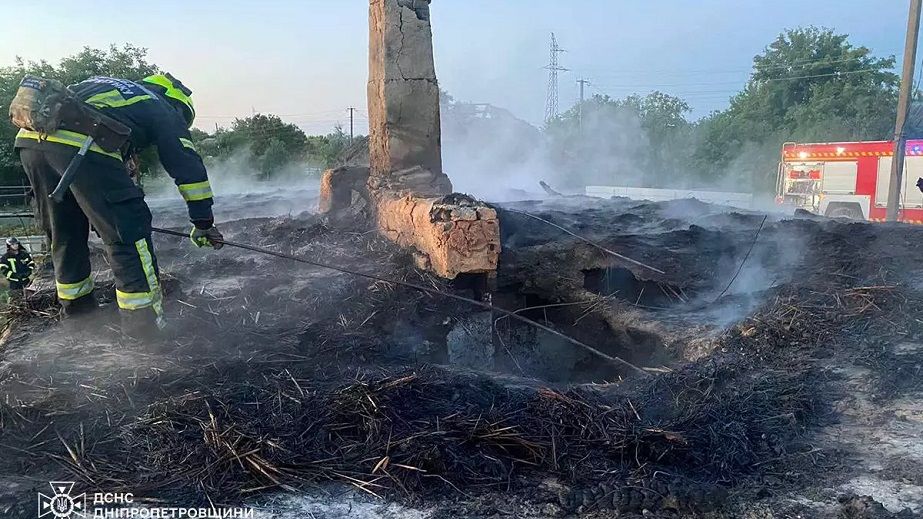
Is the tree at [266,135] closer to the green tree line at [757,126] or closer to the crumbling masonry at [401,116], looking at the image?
the green tree line at [757,126]

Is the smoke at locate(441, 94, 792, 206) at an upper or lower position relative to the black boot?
upper

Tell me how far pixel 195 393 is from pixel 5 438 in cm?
84

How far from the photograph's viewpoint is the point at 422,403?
10.4 feet

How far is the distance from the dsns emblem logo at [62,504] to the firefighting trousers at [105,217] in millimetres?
1723

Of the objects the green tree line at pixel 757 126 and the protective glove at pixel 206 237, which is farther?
the green tree line at pixel 757 126

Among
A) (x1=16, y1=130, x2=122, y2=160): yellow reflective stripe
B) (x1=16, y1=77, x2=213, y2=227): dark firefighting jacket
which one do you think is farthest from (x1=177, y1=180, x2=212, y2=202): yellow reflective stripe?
(x1=16, y1=130, x2=122, y2=160): yellow reflective stripe

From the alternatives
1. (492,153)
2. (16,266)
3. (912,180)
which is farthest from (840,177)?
(16,266)

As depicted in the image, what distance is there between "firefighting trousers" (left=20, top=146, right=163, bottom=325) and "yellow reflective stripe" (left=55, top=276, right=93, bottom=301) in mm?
132

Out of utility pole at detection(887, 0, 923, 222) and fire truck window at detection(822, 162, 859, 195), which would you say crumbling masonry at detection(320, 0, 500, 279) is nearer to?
utility pole at detection(887, 0, 923, 222)

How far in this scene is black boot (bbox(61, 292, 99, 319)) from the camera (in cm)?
437

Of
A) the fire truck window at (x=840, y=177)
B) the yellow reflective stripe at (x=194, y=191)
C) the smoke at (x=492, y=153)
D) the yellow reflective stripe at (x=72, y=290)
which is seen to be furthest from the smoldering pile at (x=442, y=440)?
the fire truck window at (x=840, y=177)

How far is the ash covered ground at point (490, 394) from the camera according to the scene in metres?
2.57

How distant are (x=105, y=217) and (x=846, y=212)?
18.1 m

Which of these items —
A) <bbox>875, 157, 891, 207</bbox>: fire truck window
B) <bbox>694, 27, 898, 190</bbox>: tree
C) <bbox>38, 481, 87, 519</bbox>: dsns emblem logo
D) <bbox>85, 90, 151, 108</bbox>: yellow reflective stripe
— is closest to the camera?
<bbox>38, 481, 87, 519</bbox>: dsns emblem logo
